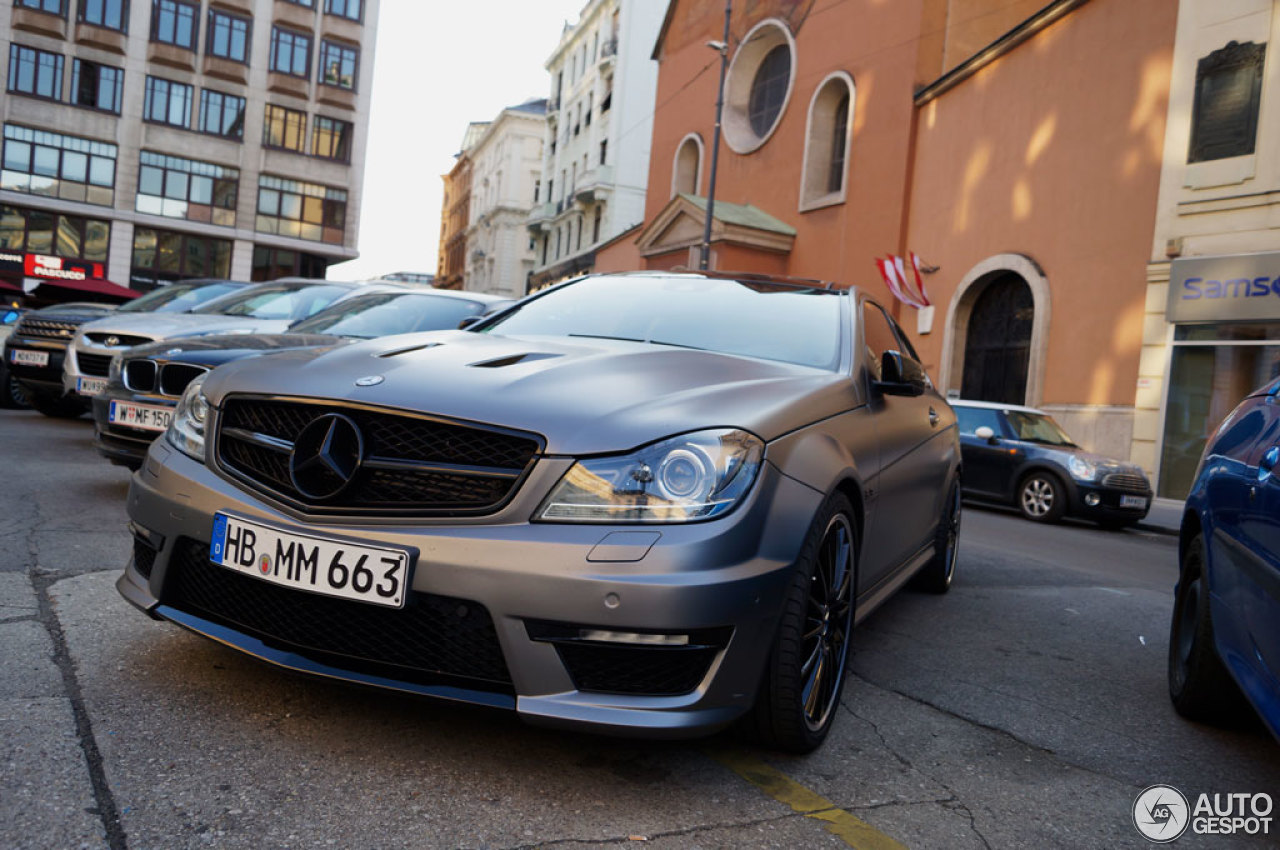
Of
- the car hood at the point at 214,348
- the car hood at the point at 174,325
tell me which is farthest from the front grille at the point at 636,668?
the car hood at the point at 174,325

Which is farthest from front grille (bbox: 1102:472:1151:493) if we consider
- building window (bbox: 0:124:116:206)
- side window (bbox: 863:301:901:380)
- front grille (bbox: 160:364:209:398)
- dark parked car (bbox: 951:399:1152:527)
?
building window (bbox: 0:124:116:206)

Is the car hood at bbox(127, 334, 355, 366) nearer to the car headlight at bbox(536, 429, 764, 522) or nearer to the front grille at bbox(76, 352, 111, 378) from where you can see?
the front grille at bbox(76, 352, 111, 378)

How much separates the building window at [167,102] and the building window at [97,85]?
96 cm

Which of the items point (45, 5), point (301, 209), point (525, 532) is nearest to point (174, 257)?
point (301, 209)

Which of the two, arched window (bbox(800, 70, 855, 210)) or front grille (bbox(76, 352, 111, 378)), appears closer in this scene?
front grille (bbox(76, 352, 111, 378))

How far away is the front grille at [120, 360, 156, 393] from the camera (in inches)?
223

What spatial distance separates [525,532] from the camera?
7.56ft

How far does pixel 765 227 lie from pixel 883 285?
4337 millimetres

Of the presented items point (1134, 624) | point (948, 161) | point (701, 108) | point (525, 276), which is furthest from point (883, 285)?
point (525, 276)

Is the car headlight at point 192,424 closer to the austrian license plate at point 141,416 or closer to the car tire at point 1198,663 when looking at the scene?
the austrian license plate at point 141,416

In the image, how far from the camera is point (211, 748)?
2455 mm

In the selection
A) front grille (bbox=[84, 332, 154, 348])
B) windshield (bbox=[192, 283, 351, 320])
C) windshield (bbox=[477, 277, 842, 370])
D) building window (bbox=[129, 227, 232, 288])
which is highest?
building window (bbox=[129, 227, 232, 288])

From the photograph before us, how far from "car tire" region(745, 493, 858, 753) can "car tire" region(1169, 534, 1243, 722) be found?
3.90 feet

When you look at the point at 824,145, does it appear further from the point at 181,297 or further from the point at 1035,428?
the point at 181,297
